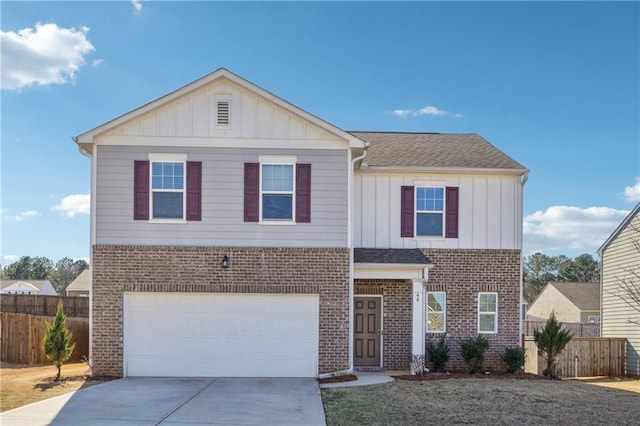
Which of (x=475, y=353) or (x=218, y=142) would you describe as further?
(x=475, y=353)

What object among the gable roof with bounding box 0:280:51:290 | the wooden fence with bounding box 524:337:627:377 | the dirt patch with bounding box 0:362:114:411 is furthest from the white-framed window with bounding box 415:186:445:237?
the gable roof with bounding box 0:280:51:290

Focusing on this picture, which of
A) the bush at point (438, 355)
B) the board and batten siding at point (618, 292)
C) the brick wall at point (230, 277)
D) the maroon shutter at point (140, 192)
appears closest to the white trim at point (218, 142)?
the maroon shutter at point (140, 192)

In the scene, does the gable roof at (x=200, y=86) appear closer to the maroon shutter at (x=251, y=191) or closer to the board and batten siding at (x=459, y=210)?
the maroon shutter at (x=251, y=191)

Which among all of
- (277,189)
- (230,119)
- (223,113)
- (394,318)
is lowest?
(394,318)

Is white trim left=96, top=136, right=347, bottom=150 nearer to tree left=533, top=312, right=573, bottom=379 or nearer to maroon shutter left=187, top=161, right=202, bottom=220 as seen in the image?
maroon shutter left=187, top=161, right=202, bottom=220

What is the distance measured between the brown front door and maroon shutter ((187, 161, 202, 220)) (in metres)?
5.01

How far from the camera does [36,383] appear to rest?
13375mm

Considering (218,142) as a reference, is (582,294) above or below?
below

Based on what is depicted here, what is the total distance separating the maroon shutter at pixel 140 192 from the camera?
14.2 meters

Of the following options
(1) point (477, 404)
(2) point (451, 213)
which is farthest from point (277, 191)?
(1) point (477, 404)

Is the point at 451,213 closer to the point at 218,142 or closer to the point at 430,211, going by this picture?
the point at 430,211

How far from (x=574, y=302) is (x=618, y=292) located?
22405mm

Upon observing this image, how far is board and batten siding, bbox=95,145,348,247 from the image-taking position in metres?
14.2

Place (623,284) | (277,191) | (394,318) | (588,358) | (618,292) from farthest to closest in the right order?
(618,292) < (623,284) < (588,358) < (394,318) < (277,191)
